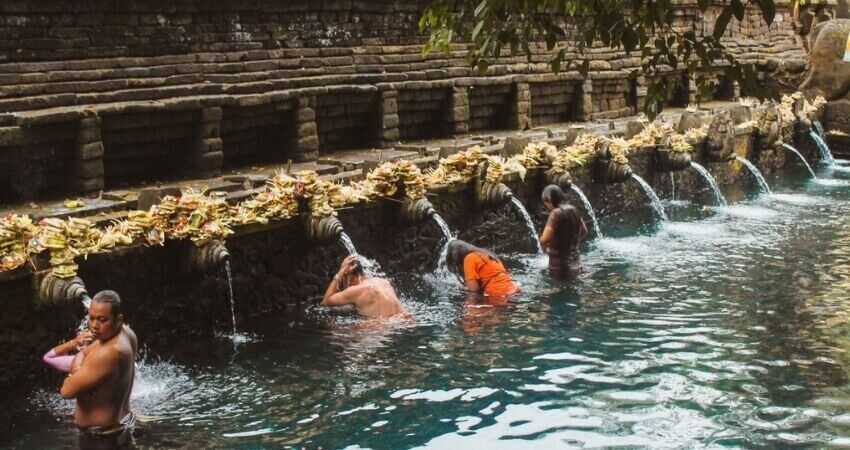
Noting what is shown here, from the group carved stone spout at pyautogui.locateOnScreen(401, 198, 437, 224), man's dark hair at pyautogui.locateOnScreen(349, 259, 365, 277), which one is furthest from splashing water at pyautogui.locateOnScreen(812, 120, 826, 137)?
man's dark hair at pyautogui.locateOnScreen(349, 259, 365, 277)

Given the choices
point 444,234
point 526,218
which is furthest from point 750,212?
point 444,234

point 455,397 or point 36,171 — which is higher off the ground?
point 36,171

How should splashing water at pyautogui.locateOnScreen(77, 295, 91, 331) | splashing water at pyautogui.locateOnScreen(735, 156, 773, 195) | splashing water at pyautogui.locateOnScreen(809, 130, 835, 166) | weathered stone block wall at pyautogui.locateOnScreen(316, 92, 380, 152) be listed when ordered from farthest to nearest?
1. splashing water at pyautogui.locateOnScreen(809, 130, 835, 166)
2. splashing water at pyautogui.locateOnScreen(735, 156, 773, 195)
3. weathered stone block wall at pyautogui.locateOnScreen(316, 92, 380, 152)
4. splashing water at pyautogui.locateOnScreen(77, 295, 91, 331)

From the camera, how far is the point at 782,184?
20.9 meters

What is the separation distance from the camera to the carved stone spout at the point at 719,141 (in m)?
19.5

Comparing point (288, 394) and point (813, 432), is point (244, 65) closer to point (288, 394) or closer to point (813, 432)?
point (288, 394)

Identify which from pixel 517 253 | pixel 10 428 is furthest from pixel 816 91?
pixel 10 428

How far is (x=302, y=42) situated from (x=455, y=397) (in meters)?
8.16

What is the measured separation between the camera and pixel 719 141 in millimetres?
19469

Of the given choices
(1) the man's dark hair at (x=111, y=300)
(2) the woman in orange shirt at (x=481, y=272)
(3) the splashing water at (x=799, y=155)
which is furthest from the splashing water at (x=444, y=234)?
(3) the splashing water at (x=799, y=155)

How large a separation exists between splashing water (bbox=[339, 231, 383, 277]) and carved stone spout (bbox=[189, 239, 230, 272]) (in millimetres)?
1717

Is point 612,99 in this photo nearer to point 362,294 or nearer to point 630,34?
point 362,294

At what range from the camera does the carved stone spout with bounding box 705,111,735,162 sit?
766 inches

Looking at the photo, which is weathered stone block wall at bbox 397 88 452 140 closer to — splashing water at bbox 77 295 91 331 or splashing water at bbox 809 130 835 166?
splashing water at bbox 77 295 91 331
